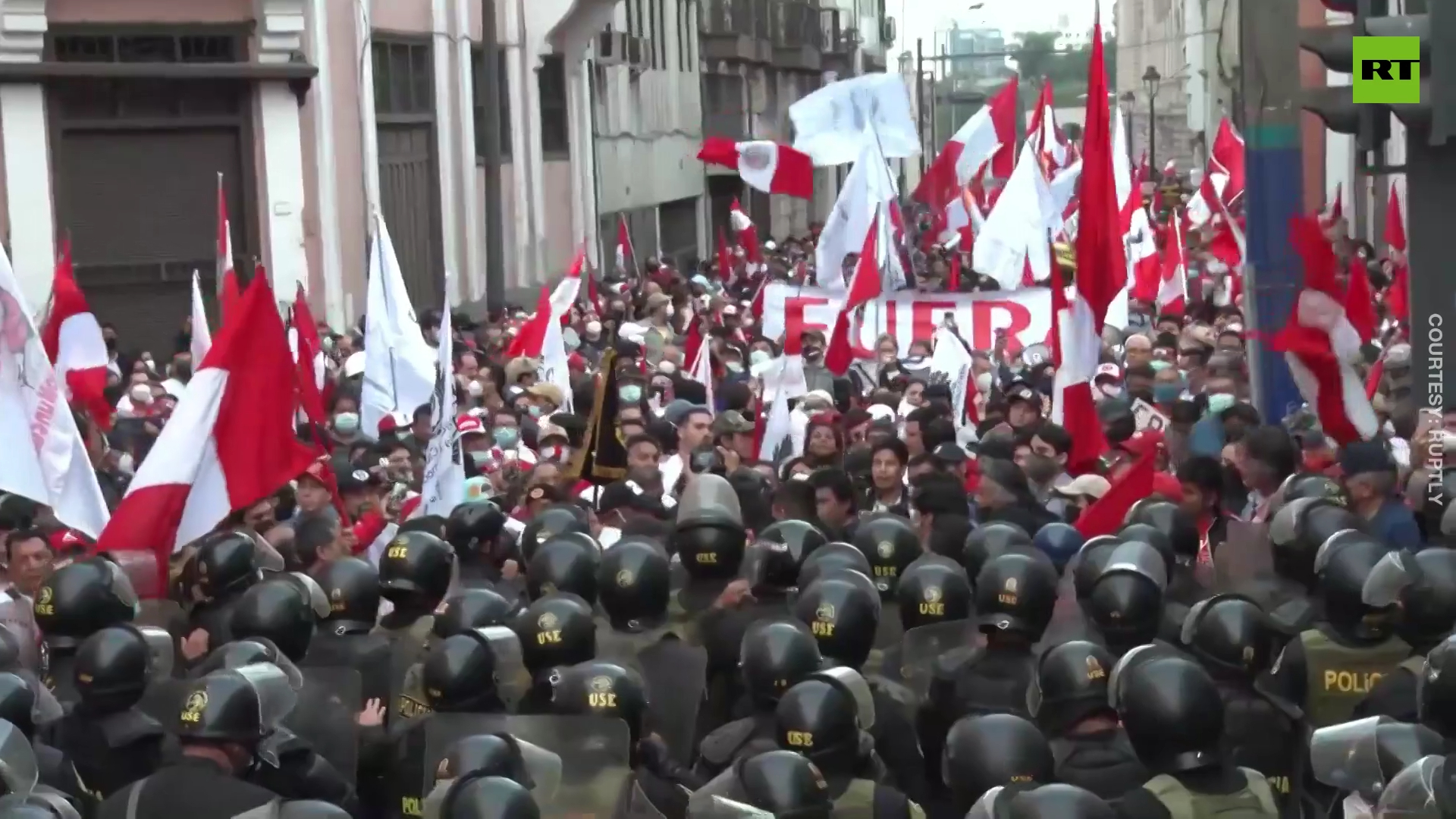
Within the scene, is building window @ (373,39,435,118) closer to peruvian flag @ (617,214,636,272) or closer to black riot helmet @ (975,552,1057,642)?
peruvian flag @ (617,214,636,272)

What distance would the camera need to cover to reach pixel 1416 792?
482 centimetres

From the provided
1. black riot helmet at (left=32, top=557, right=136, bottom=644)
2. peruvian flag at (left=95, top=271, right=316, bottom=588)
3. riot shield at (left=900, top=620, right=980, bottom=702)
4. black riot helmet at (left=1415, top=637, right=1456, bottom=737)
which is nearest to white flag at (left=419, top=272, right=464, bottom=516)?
peruvian flag at (left=95, top=271, right=316, bottom=588)

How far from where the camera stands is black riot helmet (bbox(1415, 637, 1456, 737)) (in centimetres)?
559

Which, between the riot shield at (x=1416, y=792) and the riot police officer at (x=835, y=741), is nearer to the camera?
the riot shield at (x=1416, y=792)

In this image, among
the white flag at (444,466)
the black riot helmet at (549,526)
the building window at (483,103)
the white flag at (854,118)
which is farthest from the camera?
the building window at (483,103)

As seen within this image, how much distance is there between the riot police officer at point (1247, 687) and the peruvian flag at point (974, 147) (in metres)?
17.0

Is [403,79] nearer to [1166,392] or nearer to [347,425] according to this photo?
[347,425]

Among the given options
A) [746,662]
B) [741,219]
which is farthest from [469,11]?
[746,662]

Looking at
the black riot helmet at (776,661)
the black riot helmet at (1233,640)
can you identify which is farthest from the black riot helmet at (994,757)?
the black riot helmet at (1233,640)

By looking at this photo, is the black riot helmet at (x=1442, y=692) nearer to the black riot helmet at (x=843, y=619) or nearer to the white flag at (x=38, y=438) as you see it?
the black riot helmet at (x=843, y=619)

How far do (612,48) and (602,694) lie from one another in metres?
32.2

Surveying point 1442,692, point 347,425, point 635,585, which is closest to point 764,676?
point 635,585

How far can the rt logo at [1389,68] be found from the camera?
25.8ft

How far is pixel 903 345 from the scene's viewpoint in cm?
1930
